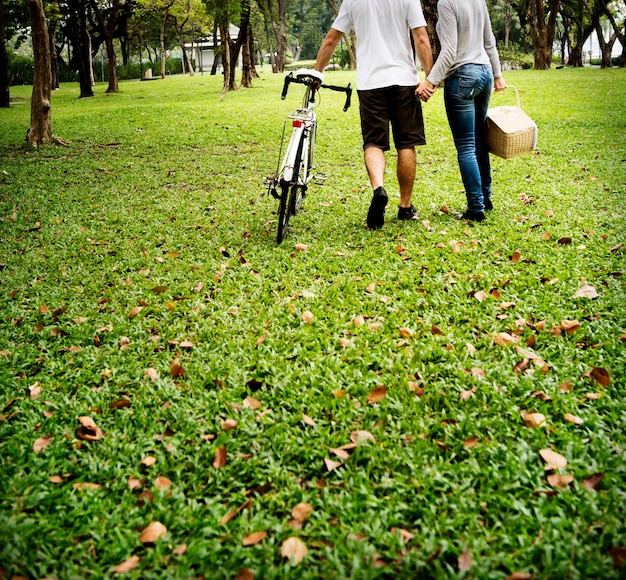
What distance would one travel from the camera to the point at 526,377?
3139 millimetres

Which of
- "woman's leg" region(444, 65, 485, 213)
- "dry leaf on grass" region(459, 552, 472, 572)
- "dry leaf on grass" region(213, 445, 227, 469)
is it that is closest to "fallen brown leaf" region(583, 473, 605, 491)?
"dry leaf on grass" region(459, 552, 472, 572)

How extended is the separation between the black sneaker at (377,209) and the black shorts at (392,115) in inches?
19.2

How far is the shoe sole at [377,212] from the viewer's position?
5469 millimetres

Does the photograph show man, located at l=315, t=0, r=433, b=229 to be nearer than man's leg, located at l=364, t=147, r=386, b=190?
Yes

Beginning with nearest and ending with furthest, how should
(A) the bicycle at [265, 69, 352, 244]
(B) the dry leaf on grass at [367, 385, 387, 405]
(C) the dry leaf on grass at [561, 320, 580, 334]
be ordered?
(B) the dry leaf on grass at [367, 385, 387, 405] < (C) the dry leaf on grass at [561, 320, 580, 334] < (A) the bicycle at [265, 69, 352, 244]

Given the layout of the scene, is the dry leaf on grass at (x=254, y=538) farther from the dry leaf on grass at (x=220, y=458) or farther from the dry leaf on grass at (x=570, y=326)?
the dry leaf on grass at (x=570, y=326)

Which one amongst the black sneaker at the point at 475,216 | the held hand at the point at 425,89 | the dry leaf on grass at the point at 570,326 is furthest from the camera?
the black sneaker at the point at 475,216

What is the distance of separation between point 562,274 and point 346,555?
3.20 metres

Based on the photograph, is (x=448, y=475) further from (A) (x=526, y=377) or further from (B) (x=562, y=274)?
(B) (x=562, y=274)

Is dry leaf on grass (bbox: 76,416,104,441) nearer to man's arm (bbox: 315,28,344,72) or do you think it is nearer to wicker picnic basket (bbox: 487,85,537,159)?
man's arm (bbox: 315,28,344,72)

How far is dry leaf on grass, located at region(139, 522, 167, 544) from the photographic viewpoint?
221 centimetres

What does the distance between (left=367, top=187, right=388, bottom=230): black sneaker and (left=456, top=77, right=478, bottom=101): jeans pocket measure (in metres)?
1.15

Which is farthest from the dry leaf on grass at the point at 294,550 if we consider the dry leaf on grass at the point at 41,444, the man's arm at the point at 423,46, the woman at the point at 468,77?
the man's arm at the point at 423,46

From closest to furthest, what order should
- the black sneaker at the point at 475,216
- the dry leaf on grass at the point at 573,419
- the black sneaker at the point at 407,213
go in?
the dry leaf on grass at the point at 573,419 → the black sneaker at the point at 475,216 → the black sneaker at the point at 407,213
